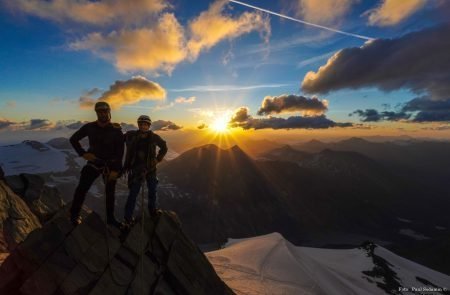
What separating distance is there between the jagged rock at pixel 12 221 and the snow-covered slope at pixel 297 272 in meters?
22.3

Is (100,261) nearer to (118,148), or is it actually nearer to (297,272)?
(118,148)

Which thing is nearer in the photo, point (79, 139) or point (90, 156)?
point (90, 156)

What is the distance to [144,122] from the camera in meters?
15.0

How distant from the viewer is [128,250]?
49.5 ft

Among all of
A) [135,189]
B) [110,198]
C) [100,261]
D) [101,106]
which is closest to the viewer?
[101,106]

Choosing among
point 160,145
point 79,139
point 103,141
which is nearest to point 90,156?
point 103,141

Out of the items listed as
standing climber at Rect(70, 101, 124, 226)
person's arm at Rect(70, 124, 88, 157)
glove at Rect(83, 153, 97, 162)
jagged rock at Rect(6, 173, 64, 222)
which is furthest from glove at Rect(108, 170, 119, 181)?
jagged rock at Rect(6, 173, 64, 222)

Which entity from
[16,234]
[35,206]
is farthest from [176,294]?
[35,206]

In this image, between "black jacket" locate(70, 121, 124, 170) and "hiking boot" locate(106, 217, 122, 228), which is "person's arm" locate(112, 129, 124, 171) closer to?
"black jacket" locate(70, 121, 124, 170)

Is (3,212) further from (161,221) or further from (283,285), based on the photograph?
(283,285)

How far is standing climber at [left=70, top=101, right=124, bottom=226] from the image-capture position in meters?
13.9

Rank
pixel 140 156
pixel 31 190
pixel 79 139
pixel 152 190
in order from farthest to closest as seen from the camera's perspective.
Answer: pixel 31 190
pixel 152 190
pixel 140 156
pixel 79 139

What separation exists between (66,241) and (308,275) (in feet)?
144

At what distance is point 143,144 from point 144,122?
1.14m
